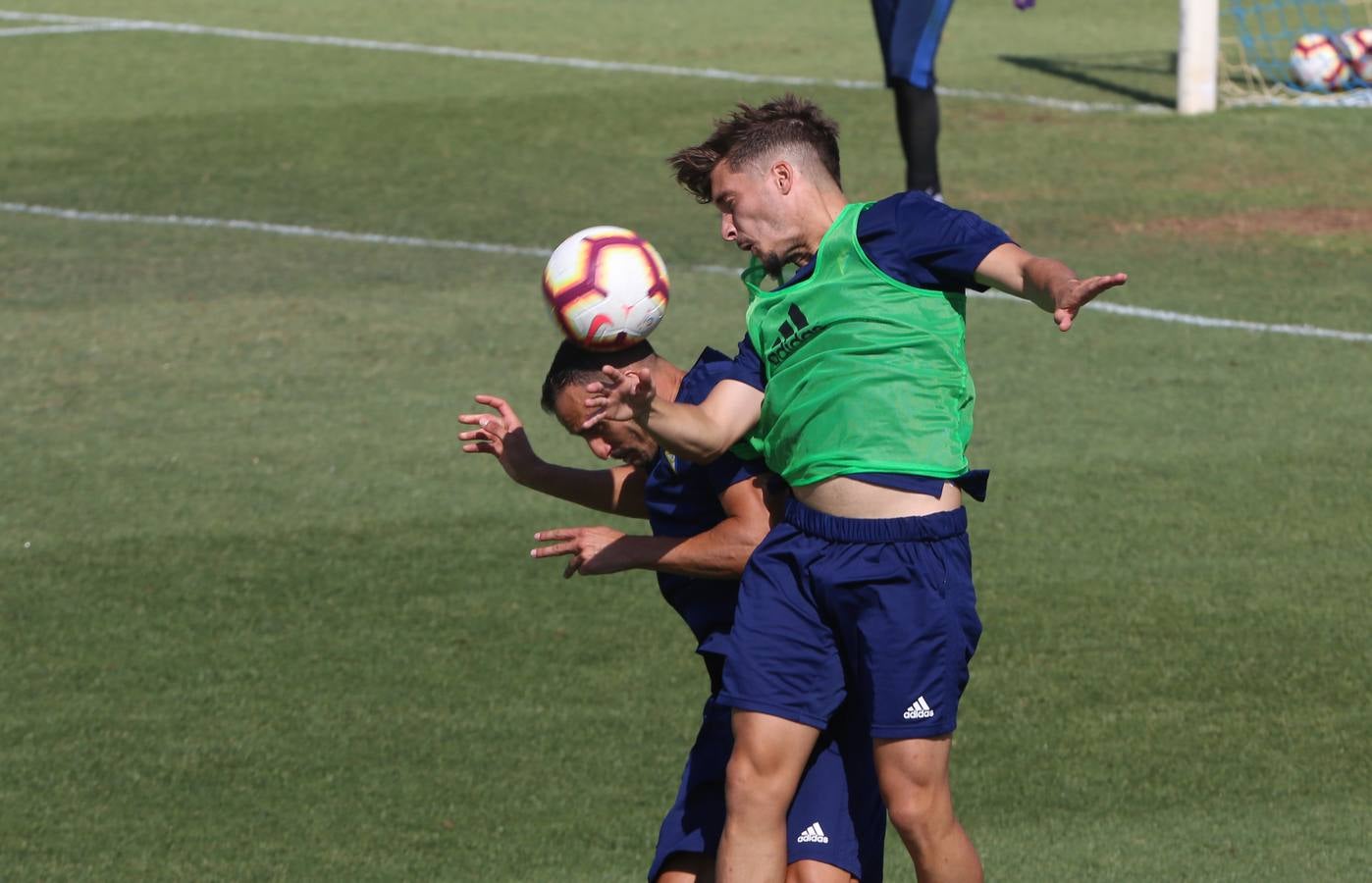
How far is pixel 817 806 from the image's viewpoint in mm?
4551

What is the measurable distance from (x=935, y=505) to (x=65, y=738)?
2.86m

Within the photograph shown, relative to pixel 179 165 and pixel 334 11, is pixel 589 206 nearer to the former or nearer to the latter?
pixel 179 165

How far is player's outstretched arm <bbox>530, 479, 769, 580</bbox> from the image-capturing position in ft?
15.0

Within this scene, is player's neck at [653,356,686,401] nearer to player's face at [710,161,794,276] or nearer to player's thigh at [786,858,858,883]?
player's face at [710,161,794,276]

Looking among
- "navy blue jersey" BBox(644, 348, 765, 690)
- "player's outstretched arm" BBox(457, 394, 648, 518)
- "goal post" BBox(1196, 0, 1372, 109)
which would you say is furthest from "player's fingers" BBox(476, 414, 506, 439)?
"goal post" BBox(1196, 0, 1372, 109)

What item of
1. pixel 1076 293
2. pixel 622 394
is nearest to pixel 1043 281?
pixel 1076 293

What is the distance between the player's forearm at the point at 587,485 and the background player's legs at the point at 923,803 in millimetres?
900

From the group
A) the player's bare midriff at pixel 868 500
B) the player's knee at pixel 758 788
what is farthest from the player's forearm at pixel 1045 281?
the player's knee at pixel 758 788

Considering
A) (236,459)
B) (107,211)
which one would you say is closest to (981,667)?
(236,459)

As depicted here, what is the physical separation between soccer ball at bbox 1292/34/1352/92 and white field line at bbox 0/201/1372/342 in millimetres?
6690

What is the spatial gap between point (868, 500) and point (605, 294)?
75 centimetres

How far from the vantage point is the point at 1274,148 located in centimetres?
1515

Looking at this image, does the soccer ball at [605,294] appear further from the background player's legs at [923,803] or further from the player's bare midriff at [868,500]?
the background player's legs at [923,803]

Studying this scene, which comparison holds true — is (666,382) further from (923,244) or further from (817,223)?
(923,244)
